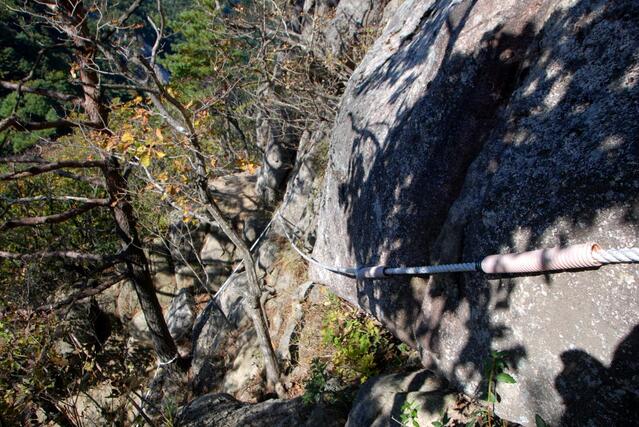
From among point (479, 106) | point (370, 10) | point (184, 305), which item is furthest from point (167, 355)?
point (370, 10)

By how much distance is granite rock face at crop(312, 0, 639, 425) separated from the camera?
1.91m

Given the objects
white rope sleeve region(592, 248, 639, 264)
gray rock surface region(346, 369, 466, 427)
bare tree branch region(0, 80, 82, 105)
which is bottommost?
gray rock surface region(346, 369, 466, 427)

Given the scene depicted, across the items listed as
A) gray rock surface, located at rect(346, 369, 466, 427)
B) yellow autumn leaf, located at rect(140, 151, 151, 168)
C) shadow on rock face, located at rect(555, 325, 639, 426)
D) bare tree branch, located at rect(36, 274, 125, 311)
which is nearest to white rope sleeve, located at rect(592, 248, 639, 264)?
shadow on rock face, located at rect(555, 325, 639, 426)

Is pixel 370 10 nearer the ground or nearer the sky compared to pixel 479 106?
nearer the sky

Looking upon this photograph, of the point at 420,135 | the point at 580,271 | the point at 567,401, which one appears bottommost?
the point at 567,401

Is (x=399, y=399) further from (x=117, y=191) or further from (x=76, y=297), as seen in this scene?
(x=117, y=191)

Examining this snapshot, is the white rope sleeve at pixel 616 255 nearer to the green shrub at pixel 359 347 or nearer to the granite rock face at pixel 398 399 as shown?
the granite rock face at pixel 398 399

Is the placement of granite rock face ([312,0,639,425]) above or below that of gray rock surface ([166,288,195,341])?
above

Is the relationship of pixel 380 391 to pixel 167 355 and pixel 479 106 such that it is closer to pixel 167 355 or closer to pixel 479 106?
pixel 479 106

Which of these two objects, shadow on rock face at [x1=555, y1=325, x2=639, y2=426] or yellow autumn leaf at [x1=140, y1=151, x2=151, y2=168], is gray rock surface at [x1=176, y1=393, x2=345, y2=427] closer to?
shadow on rock face at [x1=555, y1=325, x2=639, y2=426]

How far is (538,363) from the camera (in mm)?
2191

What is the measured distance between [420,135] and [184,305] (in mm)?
9035

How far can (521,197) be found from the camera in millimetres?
2346

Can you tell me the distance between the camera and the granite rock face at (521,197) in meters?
1.91
